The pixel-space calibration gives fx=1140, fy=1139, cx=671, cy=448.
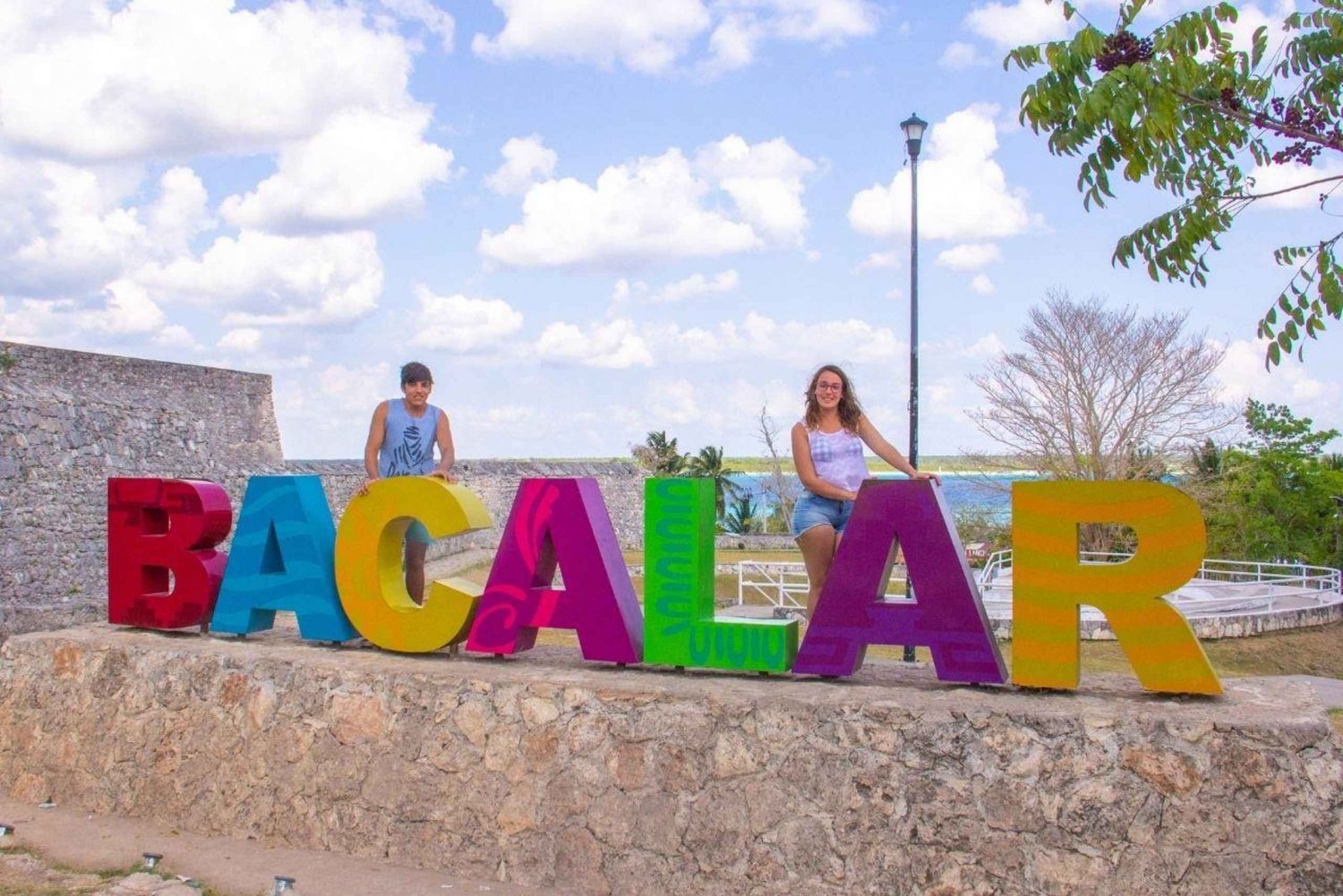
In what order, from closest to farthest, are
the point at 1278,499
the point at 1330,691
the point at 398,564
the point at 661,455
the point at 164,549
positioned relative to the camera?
the point at 398,564 < the point at 164,549 < the point at 1330,691 < the point at 1278,499 < the point at 661,455

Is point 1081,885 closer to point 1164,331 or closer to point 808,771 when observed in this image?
point 808,771

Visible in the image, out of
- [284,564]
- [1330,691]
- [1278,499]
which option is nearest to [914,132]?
[1330,691]

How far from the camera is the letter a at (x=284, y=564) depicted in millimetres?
6875

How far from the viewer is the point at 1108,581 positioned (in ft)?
16.9

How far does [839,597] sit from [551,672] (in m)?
1.58

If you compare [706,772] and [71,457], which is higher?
[71,457]

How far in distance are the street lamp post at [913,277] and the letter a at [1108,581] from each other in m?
9.08

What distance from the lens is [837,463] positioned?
5883 mm

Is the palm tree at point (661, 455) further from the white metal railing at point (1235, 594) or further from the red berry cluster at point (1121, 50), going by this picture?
the red berry cluster at point (1121, 50)

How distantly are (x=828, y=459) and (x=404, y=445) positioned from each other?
2.67 m

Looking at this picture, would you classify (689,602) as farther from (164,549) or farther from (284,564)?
(164,549)

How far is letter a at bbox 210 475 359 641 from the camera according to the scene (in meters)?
6.88

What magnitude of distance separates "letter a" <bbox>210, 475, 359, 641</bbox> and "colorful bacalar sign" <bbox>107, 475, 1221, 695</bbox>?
0.5 inches

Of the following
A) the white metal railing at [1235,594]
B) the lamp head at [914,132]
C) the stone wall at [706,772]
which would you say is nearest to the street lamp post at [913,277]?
the lamp head at [914,132]
